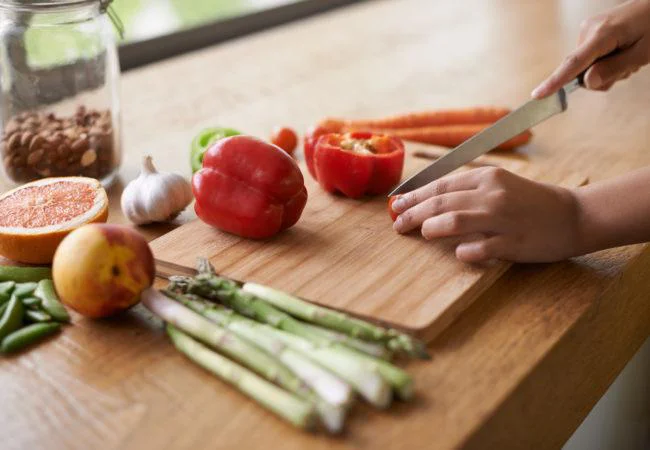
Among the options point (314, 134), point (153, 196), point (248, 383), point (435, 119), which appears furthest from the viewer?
point (435, 119)

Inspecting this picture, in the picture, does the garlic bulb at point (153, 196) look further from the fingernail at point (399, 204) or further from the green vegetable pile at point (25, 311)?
the fingernail at point (399, 204)

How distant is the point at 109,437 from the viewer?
2.90 feet

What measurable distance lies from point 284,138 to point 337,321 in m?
0.76

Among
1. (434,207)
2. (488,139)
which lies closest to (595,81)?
(488,139)

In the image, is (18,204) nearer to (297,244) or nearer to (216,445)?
(297,244)

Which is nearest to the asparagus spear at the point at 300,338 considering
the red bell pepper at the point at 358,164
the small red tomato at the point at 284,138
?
the red bell pepper at the point at 358,164

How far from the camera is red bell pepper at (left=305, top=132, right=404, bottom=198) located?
1.41 m

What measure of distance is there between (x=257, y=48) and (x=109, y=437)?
72.3 inches

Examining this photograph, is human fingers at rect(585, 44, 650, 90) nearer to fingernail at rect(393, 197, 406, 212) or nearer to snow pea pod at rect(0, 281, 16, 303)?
fingernail at rect(393, 197, 406, 212)

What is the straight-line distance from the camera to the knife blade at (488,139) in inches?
53.2

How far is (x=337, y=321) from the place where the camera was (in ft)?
3.30

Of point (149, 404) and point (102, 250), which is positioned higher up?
point (102, 250)

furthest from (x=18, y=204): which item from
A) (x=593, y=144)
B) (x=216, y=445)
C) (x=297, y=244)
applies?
(x=593, y=144)

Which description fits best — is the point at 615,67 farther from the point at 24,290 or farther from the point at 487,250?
the point at 24,290
